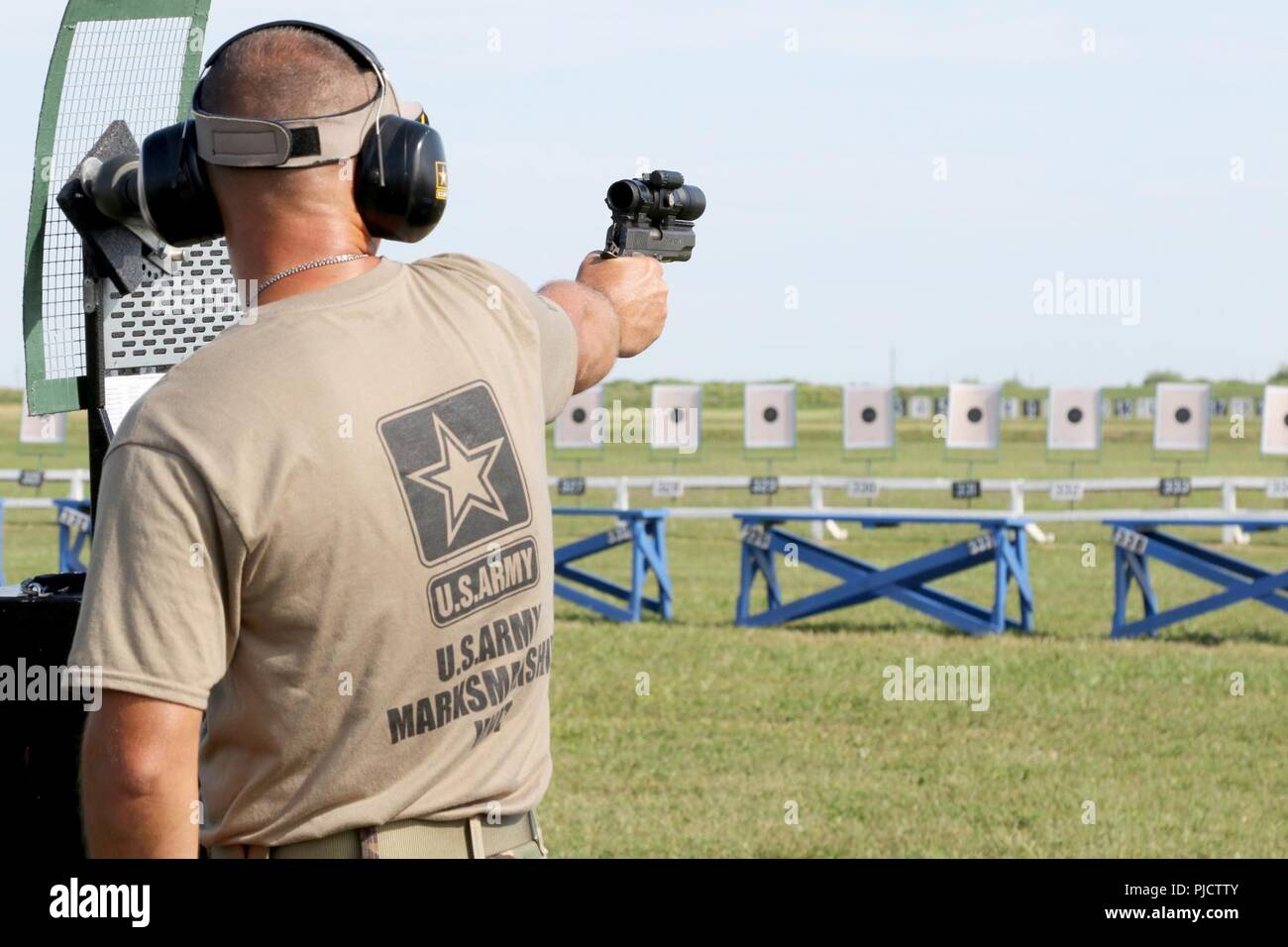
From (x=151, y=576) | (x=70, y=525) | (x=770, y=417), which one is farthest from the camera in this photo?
(x=770, y=417)

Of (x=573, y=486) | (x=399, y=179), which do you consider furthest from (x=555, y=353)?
(x=573, y=486)

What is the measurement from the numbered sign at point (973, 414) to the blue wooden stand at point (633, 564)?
1102cm

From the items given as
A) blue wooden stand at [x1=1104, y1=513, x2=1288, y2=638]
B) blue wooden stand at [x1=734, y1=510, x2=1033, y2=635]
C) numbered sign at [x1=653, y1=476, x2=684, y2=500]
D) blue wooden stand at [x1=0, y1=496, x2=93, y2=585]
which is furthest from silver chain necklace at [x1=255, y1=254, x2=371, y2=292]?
numbered sign at [x1=653, y1=476, x2=684, y2=500]

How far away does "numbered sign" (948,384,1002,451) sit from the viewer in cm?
2241

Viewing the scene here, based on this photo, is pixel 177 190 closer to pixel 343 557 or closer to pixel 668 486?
pixel 343 557

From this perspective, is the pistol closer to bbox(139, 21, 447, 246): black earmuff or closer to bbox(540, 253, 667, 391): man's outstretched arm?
bbox(540, 253, 667, 391): man's outstretched arm

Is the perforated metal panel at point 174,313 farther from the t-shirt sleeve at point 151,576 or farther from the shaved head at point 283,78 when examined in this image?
the t-shirt sleeve at point 151,576

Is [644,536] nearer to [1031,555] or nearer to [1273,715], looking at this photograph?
[1273,715]

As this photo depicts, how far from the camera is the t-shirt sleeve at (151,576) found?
1.77 m

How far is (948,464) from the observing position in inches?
1390

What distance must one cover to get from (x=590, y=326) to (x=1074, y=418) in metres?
21.2

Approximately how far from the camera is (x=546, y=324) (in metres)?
2.26

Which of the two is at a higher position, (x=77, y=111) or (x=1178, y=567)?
(x=77, y=111)
